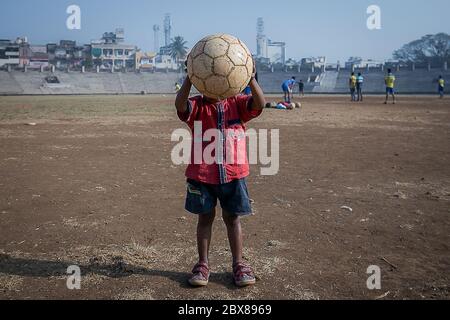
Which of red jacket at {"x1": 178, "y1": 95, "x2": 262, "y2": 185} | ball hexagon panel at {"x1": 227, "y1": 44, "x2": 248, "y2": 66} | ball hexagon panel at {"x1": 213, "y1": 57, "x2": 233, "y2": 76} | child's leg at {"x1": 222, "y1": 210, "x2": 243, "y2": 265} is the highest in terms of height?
ball hexagon panel at {"x1": 227, "y1": 44, "x2": 248, "y2": 66}

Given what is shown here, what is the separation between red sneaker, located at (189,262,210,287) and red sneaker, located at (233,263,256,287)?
0.22 metres

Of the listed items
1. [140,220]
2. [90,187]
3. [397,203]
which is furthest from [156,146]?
[397,203]

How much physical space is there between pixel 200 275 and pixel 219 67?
1.61 metres

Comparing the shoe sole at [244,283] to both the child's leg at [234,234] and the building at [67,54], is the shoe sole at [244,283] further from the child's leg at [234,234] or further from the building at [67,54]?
the building at [67,54]

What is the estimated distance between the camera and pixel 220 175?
3232mm

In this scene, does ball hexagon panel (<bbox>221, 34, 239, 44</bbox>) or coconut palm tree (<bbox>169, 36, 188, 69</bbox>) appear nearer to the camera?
ball hexagon panel (<bbox>221, 34, 239, 44</bbox>)

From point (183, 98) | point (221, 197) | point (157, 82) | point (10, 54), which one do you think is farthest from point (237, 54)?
point (10, 54)

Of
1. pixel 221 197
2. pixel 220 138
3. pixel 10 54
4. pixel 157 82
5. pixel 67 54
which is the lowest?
pixel 221 197

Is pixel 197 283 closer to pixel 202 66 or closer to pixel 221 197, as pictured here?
pixel 221 197

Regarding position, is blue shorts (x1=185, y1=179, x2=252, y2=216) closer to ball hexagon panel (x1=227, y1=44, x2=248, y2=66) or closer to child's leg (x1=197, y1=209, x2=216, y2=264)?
child's leg (x1=197, y1=209, x2=216, y2=264)

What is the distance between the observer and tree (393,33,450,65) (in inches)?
3494

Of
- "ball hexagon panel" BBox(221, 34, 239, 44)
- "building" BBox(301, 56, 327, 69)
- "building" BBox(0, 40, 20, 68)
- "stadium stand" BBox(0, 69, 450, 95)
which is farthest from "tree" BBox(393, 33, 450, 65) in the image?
"ball hexagon panel" BBox(221, 34, 239, 44)

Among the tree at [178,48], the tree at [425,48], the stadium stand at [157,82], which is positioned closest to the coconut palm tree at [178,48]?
the tree at [178,48]
